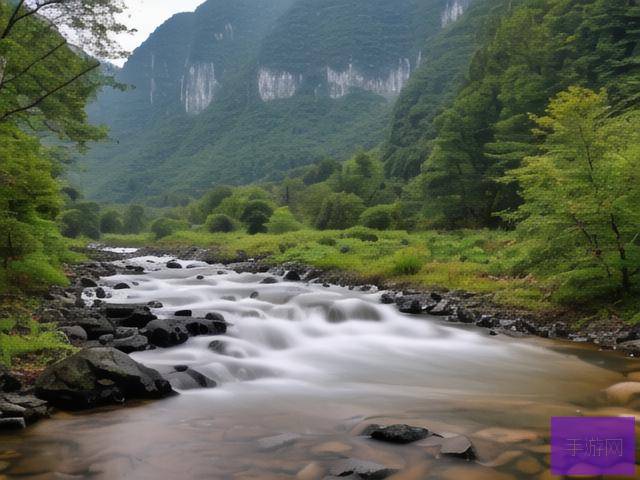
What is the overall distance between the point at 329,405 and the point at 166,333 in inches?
177

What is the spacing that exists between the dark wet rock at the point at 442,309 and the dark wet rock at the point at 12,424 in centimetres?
1076

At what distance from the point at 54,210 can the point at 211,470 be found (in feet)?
50.6

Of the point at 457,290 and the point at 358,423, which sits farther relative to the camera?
the point at 457,290

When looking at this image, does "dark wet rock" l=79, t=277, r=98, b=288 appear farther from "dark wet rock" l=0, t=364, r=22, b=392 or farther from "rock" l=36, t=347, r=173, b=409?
"rock" l=36, t=347, r=173, b=409

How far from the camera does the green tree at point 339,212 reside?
45.5 meters

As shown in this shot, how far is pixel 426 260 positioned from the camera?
68.0 feet

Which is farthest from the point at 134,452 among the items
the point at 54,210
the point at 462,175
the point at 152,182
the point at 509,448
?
the point at 152,182

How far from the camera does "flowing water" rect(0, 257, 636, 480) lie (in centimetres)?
525

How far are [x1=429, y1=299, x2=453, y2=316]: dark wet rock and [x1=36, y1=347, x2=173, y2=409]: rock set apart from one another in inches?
343

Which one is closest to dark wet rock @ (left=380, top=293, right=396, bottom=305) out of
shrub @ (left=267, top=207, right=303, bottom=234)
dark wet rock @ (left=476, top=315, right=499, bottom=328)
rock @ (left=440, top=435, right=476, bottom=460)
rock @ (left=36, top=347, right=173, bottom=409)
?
dark wet rock @ (left=476, top=315, right=499, bottom=328)

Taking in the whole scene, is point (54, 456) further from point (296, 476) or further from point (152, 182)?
point (152, 182)

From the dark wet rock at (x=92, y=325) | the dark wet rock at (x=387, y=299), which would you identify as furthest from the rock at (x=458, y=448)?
the dark wet rock at (x=387, y=299)

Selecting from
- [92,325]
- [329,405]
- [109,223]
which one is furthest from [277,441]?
[109,223]

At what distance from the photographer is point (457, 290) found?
15750 mm
